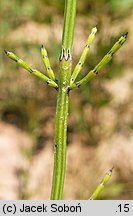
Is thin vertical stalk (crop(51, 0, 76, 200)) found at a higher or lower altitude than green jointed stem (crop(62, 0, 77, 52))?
lower

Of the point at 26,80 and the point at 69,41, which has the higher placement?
the point at 26,80

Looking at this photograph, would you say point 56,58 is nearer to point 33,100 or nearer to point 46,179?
point 33,100

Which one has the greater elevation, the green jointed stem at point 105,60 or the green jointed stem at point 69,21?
the green jointed stem at point 69,21

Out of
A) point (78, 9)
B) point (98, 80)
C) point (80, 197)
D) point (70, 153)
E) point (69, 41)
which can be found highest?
point (78, 9)

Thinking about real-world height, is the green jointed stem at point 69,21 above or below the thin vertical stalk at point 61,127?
above

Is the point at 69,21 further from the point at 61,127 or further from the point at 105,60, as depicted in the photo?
the point at 61,127

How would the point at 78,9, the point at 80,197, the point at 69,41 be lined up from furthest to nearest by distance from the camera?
1. the point at 78,9
2. the point at 80,197
3. the point at 69,41

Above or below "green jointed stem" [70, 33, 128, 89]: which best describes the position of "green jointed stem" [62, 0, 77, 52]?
above

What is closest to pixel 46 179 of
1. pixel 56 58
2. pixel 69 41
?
pixel 56 58

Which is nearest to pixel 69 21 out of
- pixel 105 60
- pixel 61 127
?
pixel 105 60

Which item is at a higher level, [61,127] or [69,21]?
[69,21]

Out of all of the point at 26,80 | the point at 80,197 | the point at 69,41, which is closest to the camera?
the point at 69,41
